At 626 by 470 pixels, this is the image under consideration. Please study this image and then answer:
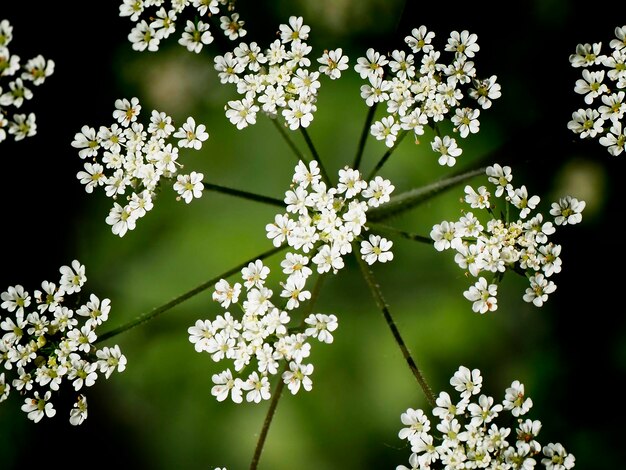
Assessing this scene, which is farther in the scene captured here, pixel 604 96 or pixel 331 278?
pixel 331 278

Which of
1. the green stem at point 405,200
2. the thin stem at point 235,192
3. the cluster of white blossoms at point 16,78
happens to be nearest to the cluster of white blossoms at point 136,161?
the thin stem at point 235,192

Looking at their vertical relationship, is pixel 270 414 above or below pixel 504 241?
below

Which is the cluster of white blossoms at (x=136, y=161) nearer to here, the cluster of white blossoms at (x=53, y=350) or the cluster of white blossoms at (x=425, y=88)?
the cluster of white blossoms at (x=53, y=350)

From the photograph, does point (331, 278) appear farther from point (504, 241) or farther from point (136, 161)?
point (136, 161)

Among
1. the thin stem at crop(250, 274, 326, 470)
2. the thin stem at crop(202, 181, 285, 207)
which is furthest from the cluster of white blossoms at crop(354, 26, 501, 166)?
the thin stem at crop(250, 274, 326, 470)

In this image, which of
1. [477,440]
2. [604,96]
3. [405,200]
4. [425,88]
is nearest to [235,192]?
[405,200]
